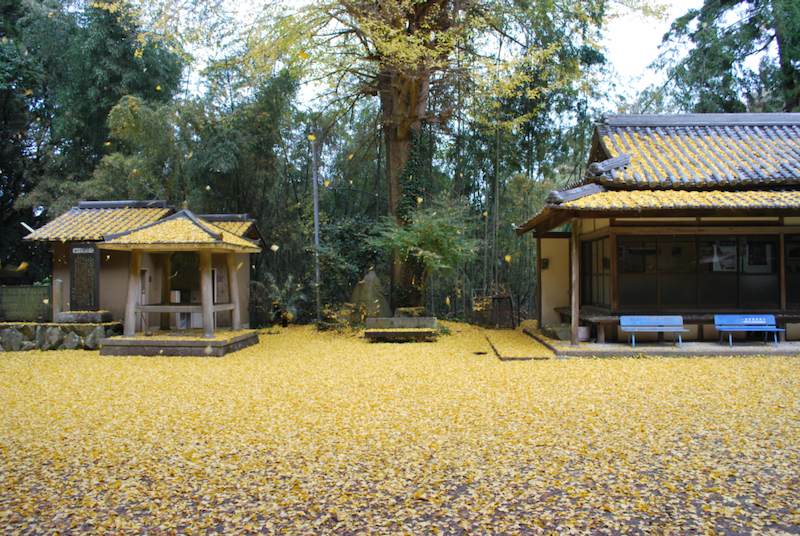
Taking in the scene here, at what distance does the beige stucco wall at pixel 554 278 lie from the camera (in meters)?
10.6

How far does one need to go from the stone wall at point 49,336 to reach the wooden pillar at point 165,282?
4.09 feet

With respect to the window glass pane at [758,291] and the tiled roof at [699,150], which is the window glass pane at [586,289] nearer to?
the tiled roof at [699,150]

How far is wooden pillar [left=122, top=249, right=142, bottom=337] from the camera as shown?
8.37 metres

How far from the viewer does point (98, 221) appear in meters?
9.87

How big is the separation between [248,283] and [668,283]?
8.92 m

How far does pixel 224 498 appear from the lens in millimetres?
3035

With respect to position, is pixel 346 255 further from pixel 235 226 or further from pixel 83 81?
pixel 83 81

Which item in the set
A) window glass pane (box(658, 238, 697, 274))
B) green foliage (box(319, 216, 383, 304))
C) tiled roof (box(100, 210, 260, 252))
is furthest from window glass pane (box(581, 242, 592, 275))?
tiled roof (box(100, 210, 260, 252))

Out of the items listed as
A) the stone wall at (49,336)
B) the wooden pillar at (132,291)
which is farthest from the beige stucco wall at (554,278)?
the stone wall at (49,336)

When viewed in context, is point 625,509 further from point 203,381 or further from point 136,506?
point 203,381

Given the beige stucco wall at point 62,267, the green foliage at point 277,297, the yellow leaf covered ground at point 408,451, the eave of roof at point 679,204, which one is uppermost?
the eave of roof at point 679,204

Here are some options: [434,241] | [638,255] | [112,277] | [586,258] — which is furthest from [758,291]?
[112,277]

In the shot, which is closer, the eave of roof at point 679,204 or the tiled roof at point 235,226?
the eave of roof at point 679,204

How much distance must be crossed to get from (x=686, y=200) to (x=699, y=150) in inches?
97.2
